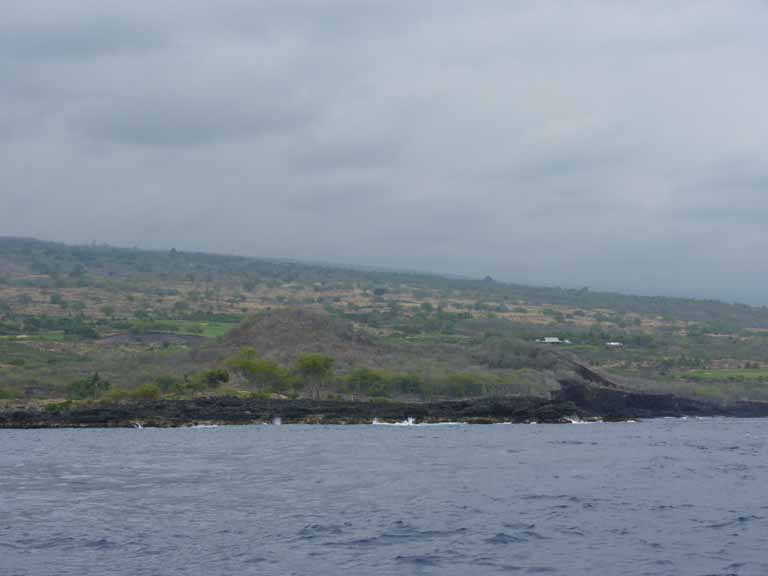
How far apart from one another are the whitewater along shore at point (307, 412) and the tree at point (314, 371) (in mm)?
9799

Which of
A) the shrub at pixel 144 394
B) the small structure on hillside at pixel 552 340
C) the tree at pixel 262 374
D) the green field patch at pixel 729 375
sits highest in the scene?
the small structure on hillside at pixel 552 340

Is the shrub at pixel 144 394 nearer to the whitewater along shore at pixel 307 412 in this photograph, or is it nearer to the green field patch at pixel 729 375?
the whitewater along shore at pixel 307 412

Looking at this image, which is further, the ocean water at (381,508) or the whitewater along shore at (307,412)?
the whitewater along shore at (307,412)

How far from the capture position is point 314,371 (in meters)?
114

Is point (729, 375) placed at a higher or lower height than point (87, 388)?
higher

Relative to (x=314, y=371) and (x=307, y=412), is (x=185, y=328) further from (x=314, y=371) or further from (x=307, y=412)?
(x=307, y=412)

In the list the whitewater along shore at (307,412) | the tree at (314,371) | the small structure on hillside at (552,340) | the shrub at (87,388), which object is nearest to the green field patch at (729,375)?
the small structure on hillside at (552,340)

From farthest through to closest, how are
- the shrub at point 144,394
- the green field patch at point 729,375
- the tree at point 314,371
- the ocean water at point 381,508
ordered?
the green field patch at point 729,375, the tree at point 314,371, the shrub at point 144,394, the ocean water at point 381,508

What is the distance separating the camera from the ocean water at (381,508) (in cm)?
3103

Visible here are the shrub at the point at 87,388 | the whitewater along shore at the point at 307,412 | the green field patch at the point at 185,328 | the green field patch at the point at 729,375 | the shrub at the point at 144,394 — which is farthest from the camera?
the green field patch at the point at 185,328

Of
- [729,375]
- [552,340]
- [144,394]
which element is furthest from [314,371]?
[552,340]

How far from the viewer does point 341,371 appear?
12362 cm

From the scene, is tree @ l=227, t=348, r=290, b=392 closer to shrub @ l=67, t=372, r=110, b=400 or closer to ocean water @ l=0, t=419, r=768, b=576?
shrub @ l=67, t=372, r=110, b=400

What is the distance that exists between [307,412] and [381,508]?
5714 centimetres
